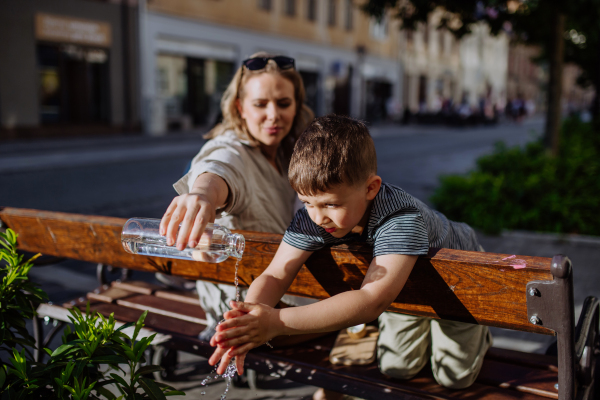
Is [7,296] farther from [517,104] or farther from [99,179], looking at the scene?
[517,104]

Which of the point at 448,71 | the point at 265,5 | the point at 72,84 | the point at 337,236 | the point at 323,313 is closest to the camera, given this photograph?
the point at 323,313

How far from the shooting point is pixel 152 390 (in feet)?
5.43

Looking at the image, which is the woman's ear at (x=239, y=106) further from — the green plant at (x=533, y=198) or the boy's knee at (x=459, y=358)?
the green plant at (x=533, y=198)

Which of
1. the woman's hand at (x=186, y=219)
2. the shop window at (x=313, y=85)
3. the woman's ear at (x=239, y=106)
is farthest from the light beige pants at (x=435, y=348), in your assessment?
the shop window at (x=313, y=85)

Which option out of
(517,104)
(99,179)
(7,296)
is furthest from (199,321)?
(517,104)

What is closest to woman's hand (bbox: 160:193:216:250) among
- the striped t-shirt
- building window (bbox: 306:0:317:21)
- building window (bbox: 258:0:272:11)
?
the striped t-shirt

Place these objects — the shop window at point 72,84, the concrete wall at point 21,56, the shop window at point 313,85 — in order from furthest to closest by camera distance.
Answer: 1. the shop window at point 313,85
2. the shop window at point 72,84
3. the concrete wall at point 21,56

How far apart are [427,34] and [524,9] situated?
36.4 metres

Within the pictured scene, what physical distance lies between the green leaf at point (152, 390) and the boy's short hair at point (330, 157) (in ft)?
2.39

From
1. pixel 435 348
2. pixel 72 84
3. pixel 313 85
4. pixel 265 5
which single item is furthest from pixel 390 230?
pixel 313 85

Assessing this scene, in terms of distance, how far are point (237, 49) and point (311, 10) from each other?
6531 millimetres

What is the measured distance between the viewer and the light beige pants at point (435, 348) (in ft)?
6.53

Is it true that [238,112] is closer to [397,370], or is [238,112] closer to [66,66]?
[397,370]

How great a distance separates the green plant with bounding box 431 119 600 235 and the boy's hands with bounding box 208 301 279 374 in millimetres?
5110
